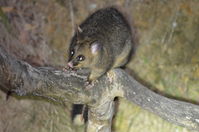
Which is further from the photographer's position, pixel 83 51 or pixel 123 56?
pixel 123 56

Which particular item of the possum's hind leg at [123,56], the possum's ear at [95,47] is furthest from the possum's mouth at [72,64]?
the possum's hind leg at [123,56]

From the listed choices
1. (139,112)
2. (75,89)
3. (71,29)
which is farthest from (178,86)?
(75,89)

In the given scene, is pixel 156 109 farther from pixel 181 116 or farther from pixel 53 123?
pixel 53 123

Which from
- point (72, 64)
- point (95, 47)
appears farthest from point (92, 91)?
point (95, 47)

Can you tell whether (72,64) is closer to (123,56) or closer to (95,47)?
(95,47)

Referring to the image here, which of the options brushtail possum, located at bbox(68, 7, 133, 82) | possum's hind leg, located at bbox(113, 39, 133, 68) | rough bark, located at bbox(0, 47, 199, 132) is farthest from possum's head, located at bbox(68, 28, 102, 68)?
possum's hind leg, located at bbox(113, 39, 133, 68)

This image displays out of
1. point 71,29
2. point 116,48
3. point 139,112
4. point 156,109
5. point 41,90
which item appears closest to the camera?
point 41,90

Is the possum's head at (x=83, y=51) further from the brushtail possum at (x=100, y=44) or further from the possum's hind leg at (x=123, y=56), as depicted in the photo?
the possum's hind leg at (x=123, y=56)
